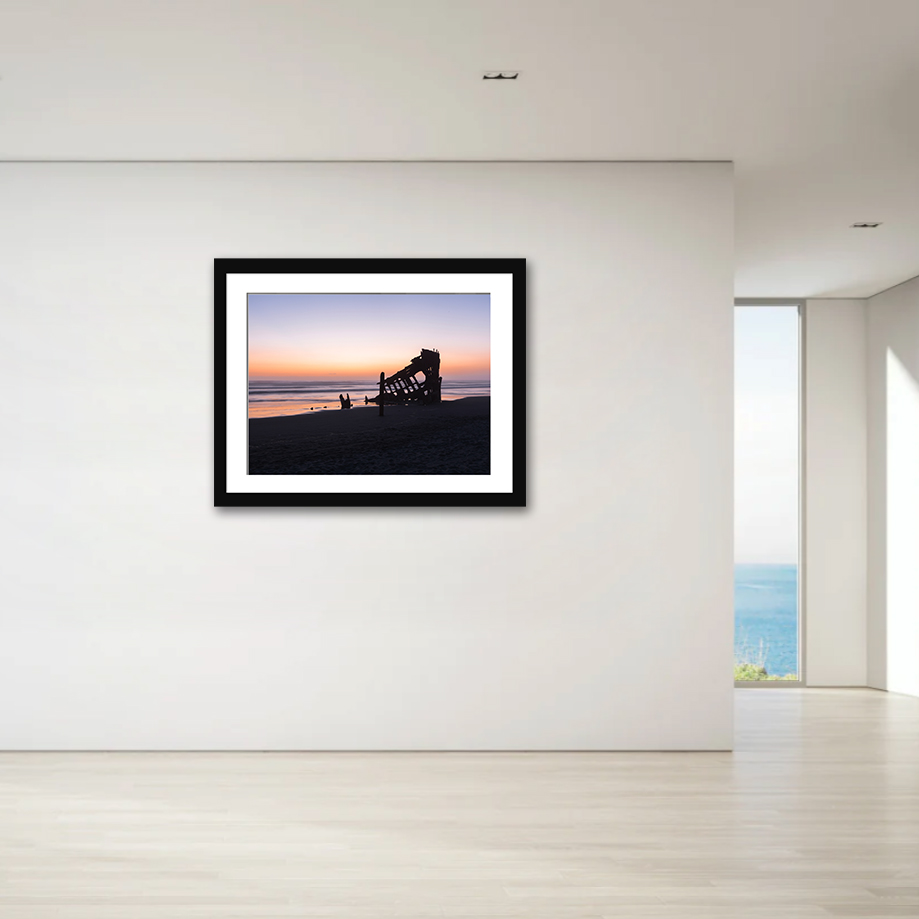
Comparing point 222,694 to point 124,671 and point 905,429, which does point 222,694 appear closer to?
point 124,671

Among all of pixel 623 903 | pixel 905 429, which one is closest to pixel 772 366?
pixel 905 429

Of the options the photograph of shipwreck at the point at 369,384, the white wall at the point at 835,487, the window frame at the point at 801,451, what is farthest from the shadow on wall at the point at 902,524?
the photograph of shipwreck at the point at 369,384

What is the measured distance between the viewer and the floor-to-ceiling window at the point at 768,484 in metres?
7.77

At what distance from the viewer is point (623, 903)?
302 centimetres

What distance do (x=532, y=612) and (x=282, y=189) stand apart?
7.81ft

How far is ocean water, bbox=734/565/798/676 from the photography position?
7.73m

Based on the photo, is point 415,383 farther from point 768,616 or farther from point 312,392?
point 768,616

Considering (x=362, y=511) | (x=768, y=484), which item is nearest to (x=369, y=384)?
(x=362, y=511)

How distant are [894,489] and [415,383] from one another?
13.9ft

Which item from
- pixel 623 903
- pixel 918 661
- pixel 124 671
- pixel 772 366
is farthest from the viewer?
pixel 772 366

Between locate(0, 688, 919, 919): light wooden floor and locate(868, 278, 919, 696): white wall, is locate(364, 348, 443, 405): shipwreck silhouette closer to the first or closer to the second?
locate(0, 688, 919, 919): light wooden floor

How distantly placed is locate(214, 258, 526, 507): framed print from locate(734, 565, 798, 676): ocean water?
11.5 feet

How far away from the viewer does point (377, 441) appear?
196 inches

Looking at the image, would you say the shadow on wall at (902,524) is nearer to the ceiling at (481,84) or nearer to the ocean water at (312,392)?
the ceiling at (481,84)
